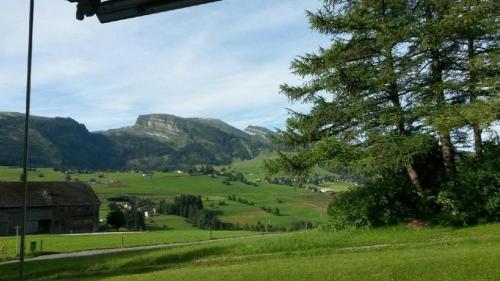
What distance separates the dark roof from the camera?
3718 inches

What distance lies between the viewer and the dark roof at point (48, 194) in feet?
310

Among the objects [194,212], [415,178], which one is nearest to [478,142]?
[415,178]

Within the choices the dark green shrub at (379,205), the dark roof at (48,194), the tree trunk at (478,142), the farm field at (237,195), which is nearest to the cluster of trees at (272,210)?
the farm field at (237,195)

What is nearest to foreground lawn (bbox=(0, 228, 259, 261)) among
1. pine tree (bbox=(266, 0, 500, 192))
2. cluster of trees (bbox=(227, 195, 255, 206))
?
pine tree (bbox=(266, 0, 500, 192))

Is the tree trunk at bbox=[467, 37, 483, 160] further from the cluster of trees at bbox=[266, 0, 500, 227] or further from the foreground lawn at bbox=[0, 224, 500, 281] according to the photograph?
the foreground lawn at bbox=[0, 224, 500, 281]

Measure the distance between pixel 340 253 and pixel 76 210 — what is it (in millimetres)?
89652

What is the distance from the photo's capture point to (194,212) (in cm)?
12862

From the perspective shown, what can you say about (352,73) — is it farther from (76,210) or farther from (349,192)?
(76,210)

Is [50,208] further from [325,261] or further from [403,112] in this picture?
[325,261]

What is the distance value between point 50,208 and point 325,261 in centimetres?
9071

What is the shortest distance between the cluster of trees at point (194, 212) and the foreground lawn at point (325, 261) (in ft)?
285

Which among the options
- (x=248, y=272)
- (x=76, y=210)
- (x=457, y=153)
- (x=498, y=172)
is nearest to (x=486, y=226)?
(x=498, y=172)

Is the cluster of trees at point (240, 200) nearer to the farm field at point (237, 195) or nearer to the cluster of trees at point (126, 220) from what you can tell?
the farm field at point (237, 195)

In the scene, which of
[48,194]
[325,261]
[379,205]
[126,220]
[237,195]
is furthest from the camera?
[237,195]
